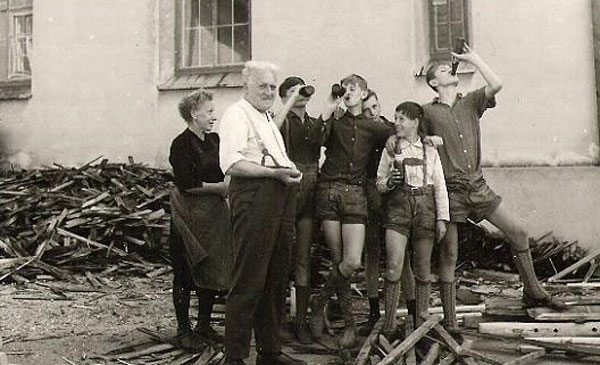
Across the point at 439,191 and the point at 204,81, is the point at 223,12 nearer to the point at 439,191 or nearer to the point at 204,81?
the point at 204,81

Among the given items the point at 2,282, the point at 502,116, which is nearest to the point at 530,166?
the point at 502,116

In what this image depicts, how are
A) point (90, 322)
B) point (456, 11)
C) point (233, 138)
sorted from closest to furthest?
point (233, 138) < point (90, 322) < point (456, 11)

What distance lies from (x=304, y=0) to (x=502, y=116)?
3.36m

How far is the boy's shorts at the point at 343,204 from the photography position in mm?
6238

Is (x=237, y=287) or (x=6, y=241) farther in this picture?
(x=6, y=241)

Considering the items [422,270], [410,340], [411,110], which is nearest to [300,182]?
[411,110]

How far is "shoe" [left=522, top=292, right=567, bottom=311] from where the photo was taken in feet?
21.0

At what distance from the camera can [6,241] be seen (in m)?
9.63

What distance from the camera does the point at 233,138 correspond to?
16.6 ft

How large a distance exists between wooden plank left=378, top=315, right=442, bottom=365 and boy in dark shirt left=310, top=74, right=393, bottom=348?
2.40 feet

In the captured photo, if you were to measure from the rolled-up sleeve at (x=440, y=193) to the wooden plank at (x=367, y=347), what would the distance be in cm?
102

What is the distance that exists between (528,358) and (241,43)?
790 centimetres

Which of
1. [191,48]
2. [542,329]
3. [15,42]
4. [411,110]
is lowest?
[542,329]

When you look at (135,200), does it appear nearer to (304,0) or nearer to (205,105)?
(304,0)
